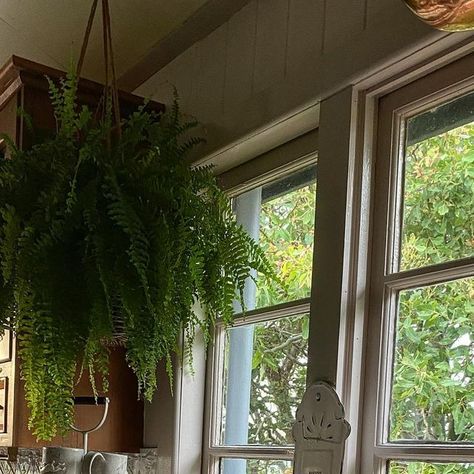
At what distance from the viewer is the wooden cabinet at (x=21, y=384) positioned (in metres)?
1.94

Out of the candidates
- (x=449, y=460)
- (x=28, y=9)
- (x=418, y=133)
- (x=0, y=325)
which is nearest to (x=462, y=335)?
(x=449, y=460)

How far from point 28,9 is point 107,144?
83 centimetres

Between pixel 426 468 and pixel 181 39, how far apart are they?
1.32m

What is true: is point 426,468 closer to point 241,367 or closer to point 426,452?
point 426,452

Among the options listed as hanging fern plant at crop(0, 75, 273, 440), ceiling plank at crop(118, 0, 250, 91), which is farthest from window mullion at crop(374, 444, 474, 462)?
ceiling plank at crop(118, 0, 250, 91)

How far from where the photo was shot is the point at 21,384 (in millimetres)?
1955

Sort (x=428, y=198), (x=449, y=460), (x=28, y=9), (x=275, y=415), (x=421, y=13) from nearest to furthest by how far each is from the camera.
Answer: (x=421, y=13), (x=449, y=460), (x=428, y=198), (x=275, y=415), (x=28, y=9)

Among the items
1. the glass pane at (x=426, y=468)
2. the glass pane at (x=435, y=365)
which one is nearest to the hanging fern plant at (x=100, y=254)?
the glass pane at (x=435, y=365)

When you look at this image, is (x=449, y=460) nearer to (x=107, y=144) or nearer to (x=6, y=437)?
(x=107, y=144)

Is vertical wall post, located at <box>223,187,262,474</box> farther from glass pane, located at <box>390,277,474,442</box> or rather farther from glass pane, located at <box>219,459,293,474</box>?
glass pane, located at <box>390,277,474,442</box>

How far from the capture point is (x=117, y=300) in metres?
1.56

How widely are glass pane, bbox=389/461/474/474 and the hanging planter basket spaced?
43cm

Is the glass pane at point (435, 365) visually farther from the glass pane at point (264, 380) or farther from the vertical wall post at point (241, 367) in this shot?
the vertical wall post at point (241, 367)

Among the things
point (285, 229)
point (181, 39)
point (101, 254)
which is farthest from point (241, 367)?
point (181, 39)
